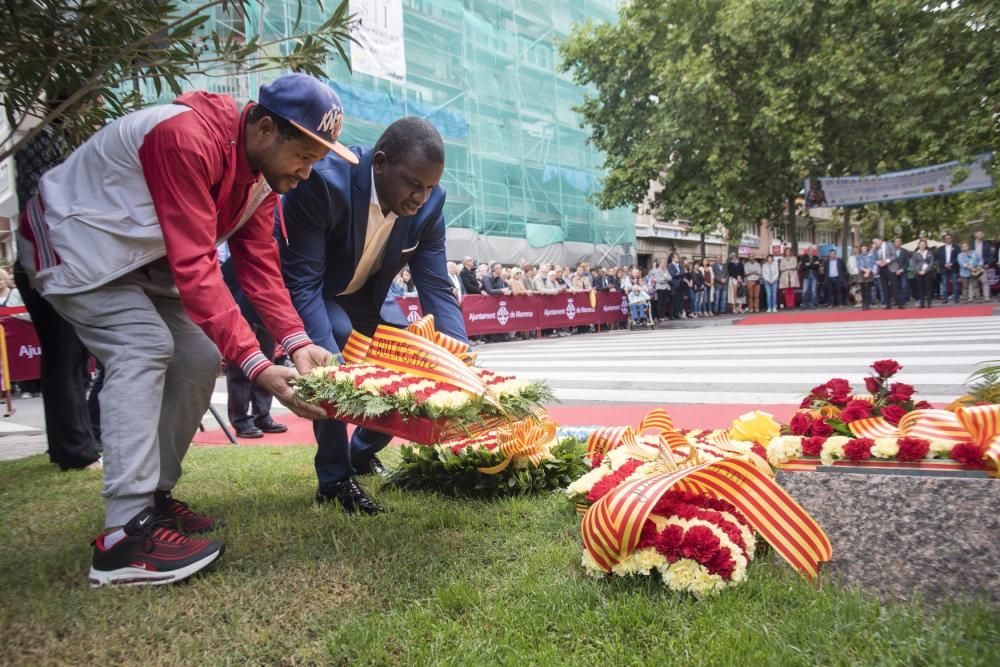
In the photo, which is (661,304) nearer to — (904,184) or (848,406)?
(904,184)

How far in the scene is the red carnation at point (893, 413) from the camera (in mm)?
3123

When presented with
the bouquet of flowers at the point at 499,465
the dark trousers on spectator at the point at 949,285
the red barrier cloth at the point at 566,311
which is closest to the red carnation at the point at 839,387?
the bouquet of flowers at the point at 499,465

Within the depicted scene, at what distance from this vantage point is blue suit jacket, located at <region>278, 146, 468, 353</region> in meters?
3.35

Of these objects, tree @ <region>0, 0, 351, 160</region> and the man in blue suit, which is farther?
the man in blue suit

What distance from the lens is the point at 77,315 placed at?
269 centimetres

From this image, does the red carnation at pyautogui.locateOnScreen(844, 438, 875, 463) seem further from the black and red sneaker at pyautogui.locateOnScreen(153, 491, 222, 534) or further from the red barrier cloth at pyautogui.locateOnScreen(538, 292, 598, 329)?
the red barrier cloth at pyautogui.locateOnScreen(538, 292, 598, 329)

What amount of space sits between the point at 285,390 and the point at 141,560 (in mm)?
804

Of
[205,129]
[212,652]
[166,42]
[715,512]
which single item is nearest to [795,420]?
[715,512]

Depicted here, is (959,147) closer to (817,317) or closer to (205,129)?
(817,317)

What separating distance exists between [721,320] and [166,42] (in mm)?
20080

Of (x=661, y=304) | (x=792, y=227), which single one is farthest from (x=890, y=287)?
(x=661, y=304)

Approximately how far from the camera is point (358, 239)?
3.48 metres

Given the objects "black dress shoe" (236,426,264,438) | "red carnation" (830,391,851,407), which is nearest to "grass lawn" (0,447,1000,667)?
"red carnation" (830,391,851,407)

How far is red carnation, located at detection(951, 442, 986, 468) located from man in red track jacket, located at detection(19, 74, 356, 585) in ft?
6.95
